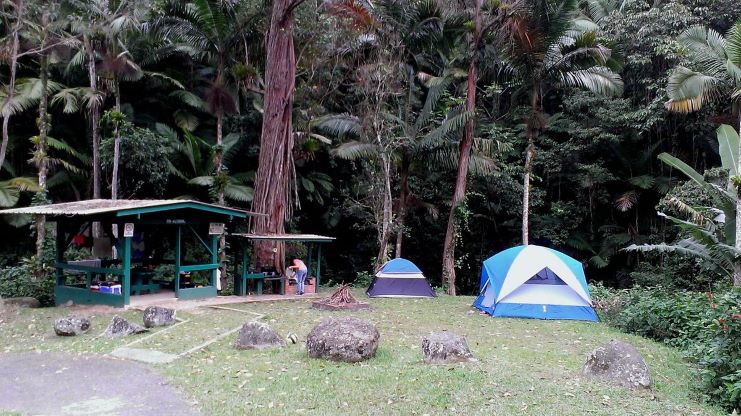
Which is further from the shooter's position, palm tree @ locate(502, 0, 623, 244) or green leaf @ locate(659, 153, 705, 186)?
palm tree @ locate(502, 0, 623, 244)

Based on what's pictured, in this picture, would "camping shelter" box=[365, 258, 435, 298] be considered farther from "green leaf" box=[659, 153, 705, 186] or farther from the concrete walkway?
"green leaf" box=[659, 153, 705, 186]

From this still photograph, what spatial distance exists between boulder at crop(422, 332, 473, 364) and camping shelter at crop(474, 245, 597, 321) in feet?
15.7

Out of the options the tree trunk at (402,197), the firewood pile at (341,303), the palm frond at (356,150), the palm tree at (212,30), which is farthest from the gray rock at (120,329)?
the tree trunk at (402,197)

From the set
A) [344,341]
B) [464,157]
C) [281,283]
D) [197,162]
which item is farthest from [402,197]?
[344,341]

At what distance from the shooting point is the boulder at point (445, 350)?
269 inches

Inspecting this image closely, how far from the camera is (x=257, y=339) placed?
773 cm

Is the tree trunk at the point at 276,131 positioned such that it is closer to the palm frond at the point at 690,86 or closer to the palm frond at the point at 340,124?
the palm frond at the point at 340,124

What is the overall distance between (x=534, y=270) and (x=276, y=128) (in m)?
7.55

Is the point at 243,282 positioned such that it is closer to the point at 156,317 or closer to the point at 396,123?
the point at 156,317

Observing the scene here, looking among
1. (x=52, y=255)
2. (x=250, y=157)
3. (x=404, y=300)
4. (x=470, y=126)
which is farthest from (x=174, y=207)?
(x=250, y=157)

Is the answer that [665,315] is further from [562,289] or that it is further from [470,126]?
[470,126]

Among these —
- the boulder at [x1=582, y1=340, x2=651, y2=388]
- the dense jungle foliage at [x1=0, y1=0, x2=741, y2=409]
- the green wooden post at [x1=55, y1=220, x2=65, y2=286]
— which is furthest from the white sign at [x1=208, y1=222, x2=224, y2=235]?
the boulder at [x1=582, y1=340, x2=651, y2=388]

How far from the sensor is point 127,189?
18141 millimetres

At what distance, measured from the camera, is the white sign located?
13164 millimetres
